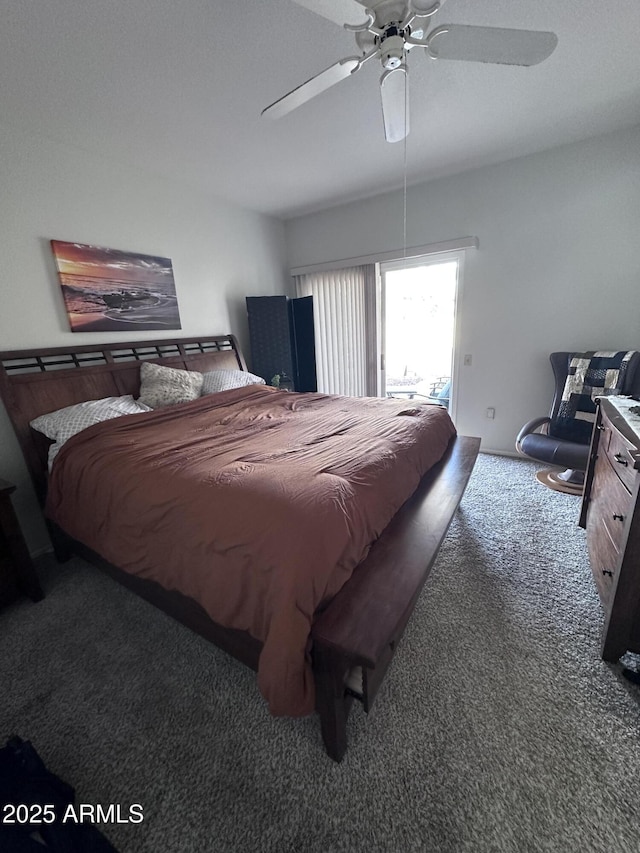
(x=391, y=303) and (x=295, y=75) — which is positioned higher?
(x=295, y=75)

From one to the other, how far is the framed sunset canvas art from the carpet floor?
200 centimetres

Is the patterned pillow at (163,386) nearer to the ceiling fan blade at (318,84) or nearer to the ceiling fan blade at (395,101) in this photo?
the ceiling fan blade at (318,84)

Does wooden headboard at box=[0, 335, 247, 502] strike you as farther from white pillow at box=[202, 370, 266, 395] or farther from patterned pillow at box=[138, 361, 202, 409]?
white pillow at box=[202, 370, 266, 395]

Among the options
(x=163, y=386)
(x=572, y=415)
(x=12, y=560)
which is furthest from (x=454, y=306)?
(x=12, y=560)

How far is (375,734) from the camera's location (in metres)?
1.20

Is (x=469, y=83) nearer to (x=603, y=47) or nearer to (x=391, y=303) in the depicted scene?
(x=603, y=47)

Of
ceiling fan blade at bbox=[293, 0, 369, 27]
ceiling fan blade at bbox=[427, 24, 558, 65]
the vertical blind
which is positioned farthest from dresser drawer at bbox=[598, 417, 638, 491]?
the vertical blind

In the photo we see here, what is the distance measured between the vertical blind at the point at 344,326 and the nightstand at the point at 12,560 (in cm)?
330

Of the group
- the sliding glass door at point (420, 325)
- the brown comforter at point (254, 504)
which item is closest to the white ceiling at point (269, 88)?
the sliding glass door at point (420, 325)

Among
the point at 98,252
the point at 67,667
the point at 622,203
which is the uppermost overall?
the point at 622,203

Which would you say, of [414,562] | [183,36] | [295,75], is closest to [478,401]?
[414,562]

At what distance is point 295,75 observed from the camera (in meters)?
1.86

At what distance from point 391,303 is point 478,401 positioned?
4.91 feet

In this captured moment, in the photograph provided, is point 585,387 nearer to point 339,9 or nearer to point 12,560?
point 339,9
